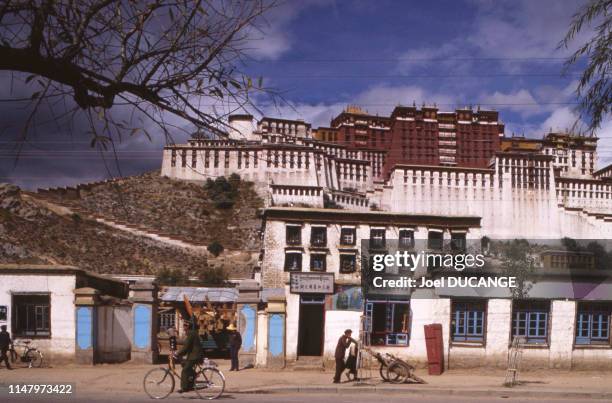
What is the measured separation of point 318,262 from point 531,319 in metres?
12.7

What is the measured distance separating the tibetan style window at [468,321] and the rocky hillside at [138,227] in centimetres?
3891

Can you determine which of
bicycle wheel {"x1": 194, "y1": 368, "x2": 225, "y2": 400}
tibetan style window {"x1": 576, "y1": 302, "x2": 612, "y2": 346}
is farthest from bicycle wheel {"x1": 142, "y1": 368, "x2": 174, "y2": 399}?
tibetan style window {"x1": 576, "y1": 302, "x2": 612, "y2": 346}

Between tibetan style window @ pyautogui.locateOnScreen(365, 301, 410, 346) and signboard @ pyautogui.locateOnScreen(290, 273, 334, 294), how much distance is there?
1.69 m

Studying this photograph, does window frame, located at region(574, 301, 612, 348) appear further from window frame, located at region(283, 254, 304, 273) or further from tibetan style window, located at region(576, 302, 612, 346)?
window frame, located at region(283, 254, 304, 273)

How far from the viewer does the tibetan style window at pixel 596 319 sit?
20.6 m

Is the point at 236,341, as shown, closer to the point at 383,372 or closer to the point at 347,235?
the point at 383,372

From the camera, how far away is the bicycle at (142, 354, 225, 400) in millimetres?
12984

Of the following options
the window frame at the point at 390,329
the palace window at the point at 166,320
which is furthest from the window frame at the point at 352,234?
the window frame at the point at 390,329

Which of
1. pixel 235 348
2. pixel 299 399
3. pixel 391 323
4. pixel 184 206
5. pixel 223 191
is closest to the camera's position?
pixel 299 399

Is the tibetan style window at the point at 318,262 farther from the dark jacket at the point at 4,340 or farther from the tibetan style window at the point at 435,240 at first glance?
the dark jacket at the point at 4,340

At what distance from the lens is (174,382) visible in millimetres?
13156

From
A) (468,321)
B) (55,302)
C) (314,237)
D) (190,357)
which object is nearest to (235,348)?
(55,302)

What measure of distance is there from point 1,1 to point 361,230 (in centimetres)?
2780

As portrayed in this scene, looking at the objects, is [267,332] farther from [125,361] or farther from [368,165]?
[368,165]
